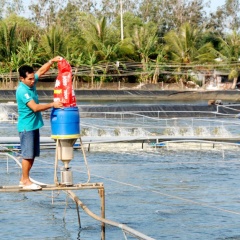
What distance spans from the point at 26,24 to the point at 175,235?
5887 cm

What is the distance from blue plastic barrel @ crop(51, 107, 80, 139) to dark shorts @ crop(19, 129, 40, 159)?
23 cm

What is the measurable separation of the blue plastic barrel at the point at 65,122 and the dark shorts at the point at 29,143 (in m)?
0.23

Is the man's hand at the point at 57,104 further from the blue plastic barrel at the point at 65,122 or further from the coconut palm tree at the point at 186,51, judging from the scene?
the coconut palm tree at the point at 186,51

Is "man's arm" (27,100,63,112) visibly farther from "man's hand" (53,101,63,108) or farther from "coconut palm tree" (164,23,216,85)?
"coconut palm tree" (164,23,216,85)

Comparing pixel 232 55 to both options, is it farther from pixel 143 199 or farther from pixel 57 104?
pixel 57 104

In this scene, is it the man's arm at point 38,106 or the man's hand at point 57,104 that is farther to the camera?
the man's hand at point 57,104

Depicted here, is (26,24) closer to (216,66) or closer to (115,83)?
(115,83)

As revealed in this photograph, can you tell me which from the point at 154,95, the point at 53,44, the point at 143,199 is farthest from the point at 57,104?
the point at 53,44

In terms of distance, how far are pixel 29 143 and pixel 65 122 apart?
19.4 inches

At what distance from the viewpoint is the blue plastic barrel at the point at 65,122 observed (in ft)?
30.1

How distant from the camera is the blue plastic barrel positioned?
9188 millimetres

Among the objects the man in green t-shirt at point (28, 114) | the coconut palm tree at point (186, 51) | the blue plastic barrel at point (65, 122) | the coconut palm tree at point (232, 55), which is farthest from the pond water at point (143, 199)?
the coconut palm tree at point (186, 51)

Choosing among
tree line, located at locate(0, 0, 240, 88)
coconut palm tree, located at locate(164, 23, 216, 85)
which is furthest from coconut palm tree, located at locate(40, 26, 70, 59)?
coconut palm tree, located at locate(164, 23, 216, 85)

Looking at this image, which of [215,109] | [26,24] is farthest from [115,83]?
[215,109]
